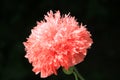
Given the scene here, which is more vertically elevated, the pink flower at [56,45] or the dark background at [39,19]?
the dark background at [39,19]

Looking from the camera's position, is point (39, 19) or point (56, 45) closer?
point (56, 45)

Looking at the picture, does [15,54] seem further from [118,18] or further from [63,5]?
[118,18]

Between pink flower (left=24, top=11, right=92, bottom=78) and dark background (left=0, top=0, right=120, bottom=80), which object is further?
dark background (left=0, top=0, right=120, bottom=80)

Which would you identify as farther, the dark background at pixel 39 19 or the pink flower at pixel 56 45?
the dark background at pixel 39 19

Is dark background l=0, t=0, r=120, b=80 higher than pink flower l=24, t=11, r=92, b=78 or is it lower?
higher

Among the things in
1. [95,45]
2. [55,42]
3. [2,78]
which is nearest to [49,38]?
[55,42]
